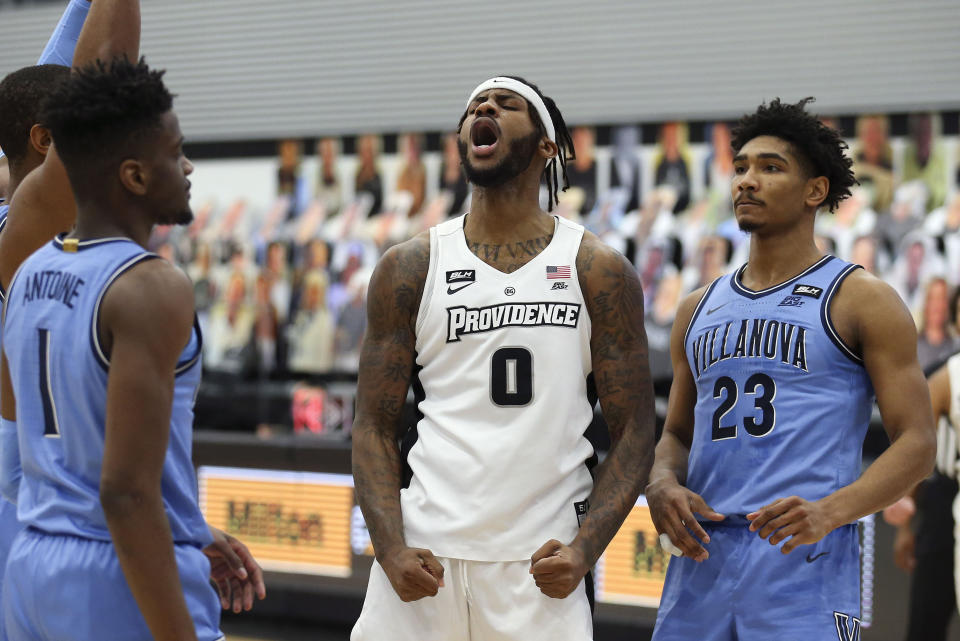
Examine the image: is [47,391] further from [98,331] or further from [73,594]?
[73,594]

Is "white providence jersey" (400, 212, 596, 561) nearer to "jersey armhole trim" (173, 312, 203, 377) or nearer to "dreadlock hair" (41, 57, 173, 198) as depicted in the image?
"jersey armhole trim" (173, 312, 203, 377)

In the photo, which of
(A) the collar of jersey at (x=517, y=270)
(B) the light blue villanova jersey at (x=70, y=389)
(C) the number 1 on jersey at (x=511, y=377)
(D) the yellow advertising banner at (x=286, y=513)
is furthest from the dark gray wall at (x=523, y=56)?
(B) the light blue villanova jersey at (x=70, y=389)

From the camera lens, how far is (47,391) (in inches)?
79.8

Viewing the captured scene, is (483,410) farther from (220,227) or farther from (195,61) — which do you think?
(195,61)

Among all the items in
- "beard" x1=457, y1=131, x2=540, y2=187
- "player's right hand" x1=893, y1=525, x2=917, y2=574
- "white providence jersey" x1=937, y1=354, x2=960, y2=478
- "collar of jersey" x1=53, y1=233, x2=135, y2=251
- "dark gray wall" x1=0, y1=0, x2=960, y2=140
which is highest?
"dark gray wall" x1=0, y1=0, x2=960, y2=140

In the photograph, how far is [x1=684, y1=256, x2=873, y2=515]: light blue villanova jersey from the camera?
2717 millimetres

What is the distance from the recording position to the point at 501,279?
2852mm

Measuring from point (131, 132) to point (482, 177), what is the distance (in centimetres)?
107

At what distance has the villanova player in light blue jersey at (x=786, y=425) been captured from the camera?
8.68 feet

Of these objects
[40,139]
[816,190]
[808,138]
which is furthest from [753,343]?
[40,139]

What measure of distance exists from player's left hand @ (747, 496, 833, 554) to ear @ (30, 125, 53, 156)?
1999mm

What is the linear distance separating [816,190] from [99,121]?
1.87 metres

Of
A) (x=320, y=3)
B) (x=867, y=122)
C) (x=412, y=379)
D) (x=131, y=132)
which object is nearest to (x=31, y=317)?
(x=131, y=132)

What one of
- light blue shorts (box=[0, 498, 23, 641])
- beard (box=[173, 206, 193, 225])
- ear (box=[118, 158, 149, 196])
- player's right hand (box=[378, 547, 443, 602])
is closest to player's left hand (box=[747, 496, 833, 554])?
player's right hand (box=[378, 547, 443, 602])
